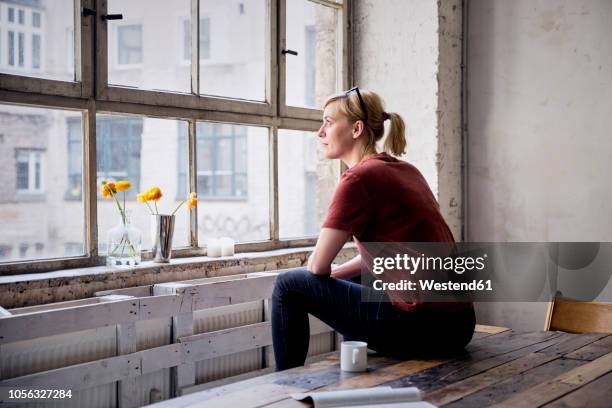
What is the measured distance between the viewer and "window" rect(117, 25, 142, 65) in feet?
9.12

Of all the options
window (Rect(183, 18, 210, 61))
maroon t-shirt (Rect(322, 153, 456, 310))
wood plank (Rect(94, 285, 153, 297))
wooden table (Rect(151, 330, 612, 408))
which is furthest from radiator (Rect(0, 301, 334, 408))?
window (Rect(183, 18, 210, 61))

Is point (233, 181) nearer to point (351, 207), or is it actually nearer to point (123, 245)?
point (123, 245)

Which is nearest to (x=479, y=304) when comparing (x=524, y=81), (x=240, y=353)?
(x=524, y=81)

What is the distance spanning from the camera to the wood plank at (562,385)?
65.2 inches

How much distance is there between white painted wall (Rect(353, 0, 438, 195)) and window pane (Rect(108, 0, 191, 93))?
1203 millimetres

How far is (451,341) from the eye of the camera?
2199 millimetres

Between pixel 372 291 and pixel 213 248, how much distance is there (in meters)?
1.07

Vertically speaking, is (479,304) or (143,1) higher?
(143,1)

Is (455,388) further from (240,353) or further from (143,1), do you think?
(143,1)

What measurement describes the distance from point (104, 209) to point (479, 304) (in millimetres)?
2200

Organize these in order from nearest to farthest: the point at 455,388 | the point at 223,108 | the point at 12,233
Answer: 1. the point at 455,388
2. the point at 12,233
3. the point at 223,108

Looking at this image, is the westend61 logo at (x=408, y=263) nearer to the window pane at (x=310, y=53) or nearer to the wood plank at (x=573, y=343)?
the wood plank at (x=573, y=343)

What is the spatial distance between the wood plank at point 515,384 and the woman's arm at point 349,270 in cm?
71

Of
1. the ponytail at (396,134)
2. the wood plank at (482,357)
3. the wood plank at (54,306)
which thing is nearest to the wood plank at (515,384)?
the wood plank at (482,357)
